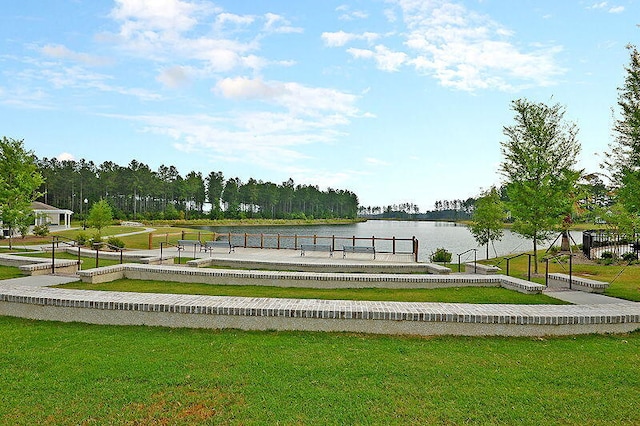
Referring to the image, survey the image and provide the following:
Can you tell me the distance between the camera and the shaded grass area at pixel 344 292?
27.0 ft

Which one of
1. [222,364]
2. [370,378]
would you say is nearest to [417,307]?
[370,378]

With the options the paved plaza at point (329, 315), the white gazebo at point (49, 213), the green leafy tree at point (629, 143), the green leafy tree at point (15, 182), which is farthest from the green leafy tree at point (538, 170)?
the white gazebo at point (49, 213)

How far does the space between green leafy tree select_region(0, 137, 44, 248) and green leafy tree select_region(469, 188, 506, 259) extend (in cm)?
2330

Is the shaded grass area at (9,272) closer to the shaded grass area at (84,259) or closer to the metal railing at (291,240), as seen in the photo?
the shaded grass area at (84,259)

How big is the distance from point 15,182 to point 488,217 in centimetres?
2539

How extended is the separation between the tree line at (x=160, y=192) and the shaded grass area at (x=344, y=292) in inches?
2571

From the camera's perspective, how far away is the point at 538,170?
14602 mm

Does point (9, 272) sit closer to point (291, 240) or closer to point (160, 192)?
point (291, 240)

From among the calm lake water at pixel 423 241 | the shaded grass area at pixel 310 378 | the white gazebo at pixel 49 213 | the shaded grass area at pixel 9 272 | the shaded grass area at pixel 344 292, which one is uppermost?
the white gazebo at pixel 49 213

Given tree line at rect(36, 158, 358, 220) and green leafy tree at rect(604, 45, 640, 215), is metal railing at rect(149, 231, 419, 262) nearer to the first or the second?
green leafy tree at rect(604, 45, 640, 215)

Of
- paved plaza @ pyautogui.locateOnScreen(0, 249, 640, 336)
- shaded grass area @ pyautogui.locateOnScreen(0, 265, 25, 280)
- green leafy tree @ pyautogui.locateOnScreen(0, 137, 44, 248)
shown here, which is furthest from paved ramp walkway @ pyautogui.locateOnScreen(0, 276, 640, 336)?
green leafy tree @ pyautogui.locateOnScreen(0, 137, 44, 248)

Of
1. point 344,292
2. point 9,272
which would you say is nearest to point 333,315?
point 344,292

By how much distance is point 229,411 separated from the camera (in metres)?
3.29

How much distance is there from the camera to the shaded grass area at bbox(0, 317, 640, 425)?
129 inches
